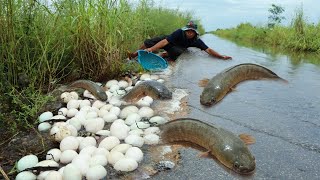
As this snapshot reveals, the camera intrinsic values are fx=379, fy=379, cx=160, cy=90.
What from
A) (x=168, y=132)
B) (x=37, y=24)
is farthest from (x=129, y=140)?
(x=37, y=24)

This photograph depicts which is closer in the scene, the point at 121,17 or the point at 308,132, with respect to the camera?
the point at 308,132

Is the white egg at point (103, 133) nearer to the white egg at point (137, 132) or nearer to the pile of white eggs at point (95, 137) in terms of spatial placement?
the pile of white eggs at point (95, 137)

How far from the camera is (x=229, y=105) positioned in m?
5.25

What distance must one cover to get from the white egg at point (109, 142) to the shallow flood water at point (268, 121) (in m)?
0.67

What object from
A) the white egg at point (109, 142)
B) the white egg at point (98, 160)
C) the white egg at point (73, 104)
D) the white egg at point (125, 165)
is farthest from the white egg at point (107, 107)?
the white egg at point (125, 165)

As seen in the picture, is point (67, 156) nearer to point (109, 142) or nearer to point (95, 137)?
point (109, 142)

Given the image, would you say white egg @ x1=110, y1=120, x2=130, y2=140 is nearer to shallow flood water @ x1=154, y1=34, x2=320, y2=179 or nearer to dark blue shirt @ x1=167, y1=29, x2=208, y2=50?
shallow flood water @ x1=154, y1=34, x2=320, y2=179

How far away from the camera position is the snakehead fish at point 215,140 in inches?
128

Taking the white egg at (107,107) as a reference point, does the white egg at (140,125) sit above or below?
below

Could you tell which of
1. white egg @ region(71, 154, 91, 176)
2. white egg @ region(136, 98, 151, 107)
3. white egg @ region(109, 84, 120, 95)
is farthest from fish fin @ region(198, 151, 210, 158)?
white egg @ region(109, 84, 120, 95)

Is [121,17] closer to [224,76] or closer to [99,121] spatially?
[224,76]

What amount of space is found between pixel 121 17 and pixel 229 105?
2489 millimetres

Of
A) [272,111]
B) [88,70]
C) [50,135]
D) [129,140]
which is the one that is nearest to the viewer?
[129,140]

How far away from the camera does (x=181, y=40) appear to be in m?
9.56
